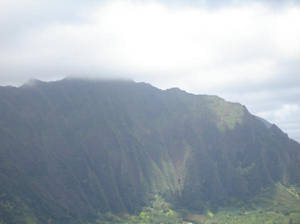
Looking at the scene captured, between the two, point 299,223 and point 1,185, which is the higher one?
point 1,185

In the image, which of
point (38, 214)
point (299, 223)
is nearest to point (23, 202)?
point (38, 214)

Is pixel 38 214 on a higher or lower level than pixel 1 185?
lower

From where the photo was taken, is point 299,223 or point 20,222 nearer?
point 20,222

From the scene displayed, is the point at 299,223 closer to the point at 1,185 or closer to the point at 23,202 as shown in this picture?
the point at 23,202

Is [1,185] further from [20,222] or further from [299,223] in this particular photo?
[299,223]

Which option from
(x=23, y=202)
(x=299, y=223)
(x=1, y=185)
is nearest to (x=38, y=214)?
(x=23, y=202)

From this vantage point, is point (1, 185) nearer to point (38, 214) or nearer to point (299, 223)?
point (38, 214)

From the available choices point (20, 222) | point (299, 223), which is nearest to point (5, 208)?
point (20, 222)
